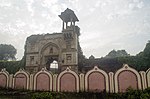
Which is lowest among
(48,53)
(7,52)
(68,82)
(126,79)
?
(68,82)

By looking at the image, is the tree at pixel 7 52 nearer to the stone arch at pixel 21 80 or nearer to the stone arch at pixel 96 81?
the stone arch at pixel 21 80

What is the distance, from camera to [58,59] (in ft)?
97.1

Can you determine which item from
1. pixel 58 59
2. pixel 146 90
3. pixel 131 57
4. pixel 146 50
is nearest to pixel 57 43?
pixel 58 59

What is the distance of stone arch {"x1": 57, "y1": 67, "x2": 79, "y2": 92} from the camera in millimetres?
20734

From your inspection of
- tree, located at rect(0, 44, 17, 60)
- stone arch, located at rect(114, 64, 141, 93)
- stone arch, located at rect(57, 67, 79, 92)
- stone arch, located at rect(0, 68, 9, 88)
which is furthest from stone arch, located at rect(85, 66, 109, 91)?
tree, located at rect(0, 44, 17, 60)

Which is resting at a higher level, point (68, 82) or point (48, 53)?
point (48, 53)

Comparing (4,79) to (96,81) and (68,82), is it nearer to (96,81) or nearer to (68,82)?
(68,82)

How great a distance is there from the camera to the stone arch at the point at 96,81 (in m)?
19.9

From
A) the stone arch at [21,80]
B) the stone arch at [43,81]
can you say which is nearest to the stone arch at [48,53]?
the stone arch at [21,80]

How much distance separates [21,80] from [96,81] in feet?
29.9

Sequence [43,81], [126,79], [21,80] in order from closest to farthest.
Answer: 1. [126,79]
2. [43,81]
3. [21,80]

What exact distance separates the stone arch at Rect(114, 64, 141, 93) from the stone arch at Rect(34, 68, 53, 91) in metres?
7.46

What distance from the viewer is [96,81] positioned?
797 inches

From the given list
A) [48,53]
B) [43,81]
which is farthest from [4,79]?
[48,53]
